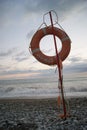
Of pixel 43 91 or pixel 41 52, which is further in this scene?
pixel 43 91

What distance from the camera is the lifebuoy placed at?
26.8 feet

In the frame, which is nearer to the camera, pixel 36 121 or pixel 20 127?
pixel 20 127

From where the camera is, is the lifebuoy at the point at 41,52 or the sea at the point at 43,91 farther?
the sea at the point at 43,91

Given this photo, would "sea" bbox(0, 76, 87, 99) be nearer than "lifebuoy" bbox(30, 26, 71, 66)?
No

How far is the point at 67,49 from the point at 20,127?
3.07 metres

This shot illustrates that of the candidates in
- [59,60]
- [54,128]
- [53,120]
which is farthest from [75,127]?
[59,60]

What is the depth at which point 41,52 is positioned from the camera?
27.4ft

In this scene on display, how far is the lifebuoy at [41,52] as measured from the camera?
26.8 ft

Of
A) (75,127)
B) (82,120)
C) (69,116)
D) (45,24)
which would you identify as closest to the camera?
(75,127)

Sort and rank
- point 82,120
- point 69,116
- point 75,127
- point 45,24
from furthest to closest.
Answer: point 45,24 → point 69,116 → point 82,120 → point 75,127

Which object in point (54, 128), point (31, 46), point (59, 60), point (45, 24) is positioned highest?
point (45, 24)

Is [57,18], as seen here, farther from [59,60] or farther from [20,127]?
[20,127]

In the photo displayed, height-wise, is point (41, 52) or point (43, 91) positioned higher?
point (41, 52)

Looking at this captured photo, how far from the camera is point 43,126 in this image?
675 centimetres
